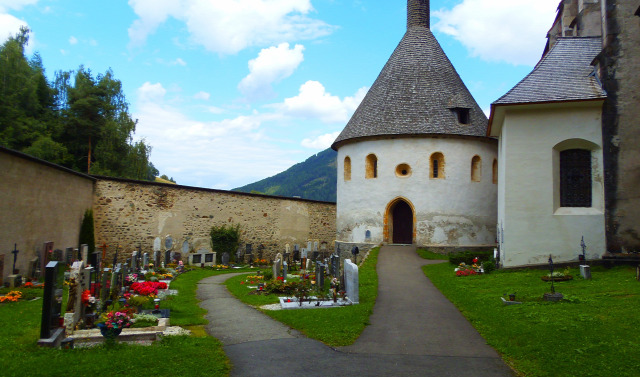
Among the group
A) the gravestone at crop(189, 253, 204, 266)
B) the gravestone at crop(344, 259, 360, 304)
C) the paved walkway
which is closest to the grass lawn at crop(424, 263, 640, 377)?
the paved walkway

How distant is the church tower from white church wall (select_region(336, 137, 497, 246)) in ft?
0.16

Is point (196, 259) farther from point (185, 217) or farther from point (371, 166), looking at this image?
point (371, 166)

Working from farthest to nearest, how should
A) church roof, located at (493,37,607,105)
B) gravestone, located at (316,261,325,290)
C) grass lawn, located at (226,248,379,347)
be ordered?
church roof, located at (493,37,607,105) → gravestone, located at (316,261,325,290) → grass lawn, located at (226,248,379,347)

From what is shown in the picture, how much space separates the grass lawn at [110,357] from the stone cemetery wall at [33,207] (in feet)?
23.4

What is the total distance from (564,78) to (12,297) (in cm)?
1827

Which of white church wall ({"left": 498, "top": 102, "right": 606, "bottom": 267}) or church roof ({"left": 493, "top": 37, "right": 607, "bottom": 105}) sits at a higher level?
church roof ({"left": 493, "top": 37, "right": 607, "bottom": 105})

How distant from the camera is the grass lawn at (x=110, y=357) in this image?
6.57 meters

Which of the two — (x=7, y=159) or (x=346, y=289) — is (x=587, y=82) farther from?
(x=7, y=159)

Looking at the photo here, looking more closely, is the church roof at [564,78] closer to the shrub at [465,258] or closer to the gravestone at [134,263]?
the shrub at [465,258]

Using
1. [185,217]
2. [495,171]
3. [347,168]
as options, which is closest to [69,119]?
[185,217]

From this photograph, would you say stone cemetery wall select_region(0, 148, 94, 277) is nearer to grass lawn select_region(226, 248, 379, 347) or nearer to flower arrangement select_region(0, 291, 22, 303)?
flower arrangement select_region(0, 291, 22, 303)

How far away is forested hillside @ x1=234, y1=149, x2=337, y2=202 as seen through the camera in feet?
407

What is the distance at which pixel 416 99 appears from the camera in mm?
26266

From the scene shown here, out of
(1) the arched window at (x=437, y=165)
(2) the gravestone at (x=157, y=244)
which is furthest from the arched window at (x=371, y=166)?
(2) the gravestone at (x=157, y=244)
